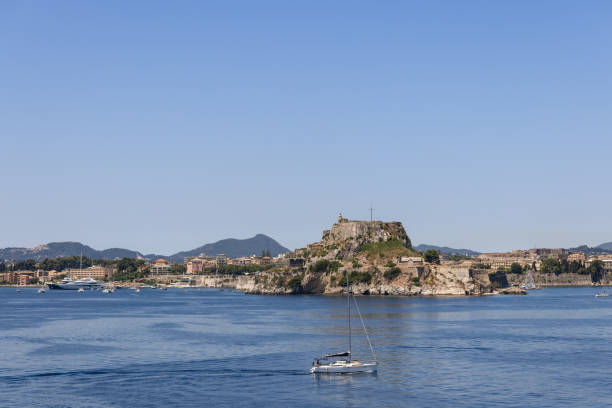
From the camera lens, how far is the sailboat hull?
63656 millimetres

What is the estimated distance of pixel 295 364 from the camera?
6919 cm

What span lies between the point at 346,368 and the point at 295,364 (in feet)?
22.8

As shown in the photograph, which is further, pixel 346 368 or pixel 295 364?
pixel 295 364

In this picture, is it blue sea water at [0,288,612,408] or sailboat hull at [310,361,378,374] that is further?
sailboat hull at [310,361,378,374]

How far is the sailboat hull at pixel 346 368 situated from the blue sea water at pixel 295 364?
2.98 feet

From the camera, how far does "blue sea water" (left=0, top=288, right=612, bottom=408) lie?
54.6 m

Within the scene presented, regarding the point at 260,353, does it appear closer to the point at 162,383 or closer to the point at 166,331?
the point at 162,383

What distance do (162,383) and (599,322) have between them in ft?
272

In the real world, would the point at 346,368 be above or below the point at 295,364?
above

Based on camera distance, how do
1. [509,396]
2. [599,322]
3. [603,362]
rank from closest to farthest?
[509,396], [603,362], [599,322]

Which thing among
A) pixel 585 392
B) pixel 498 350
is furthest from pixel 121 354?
pixel 585 392

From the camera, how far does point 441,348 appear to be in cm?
8106

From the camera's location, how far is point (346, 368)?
64062mm

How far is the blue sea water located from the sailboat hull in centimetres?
91
